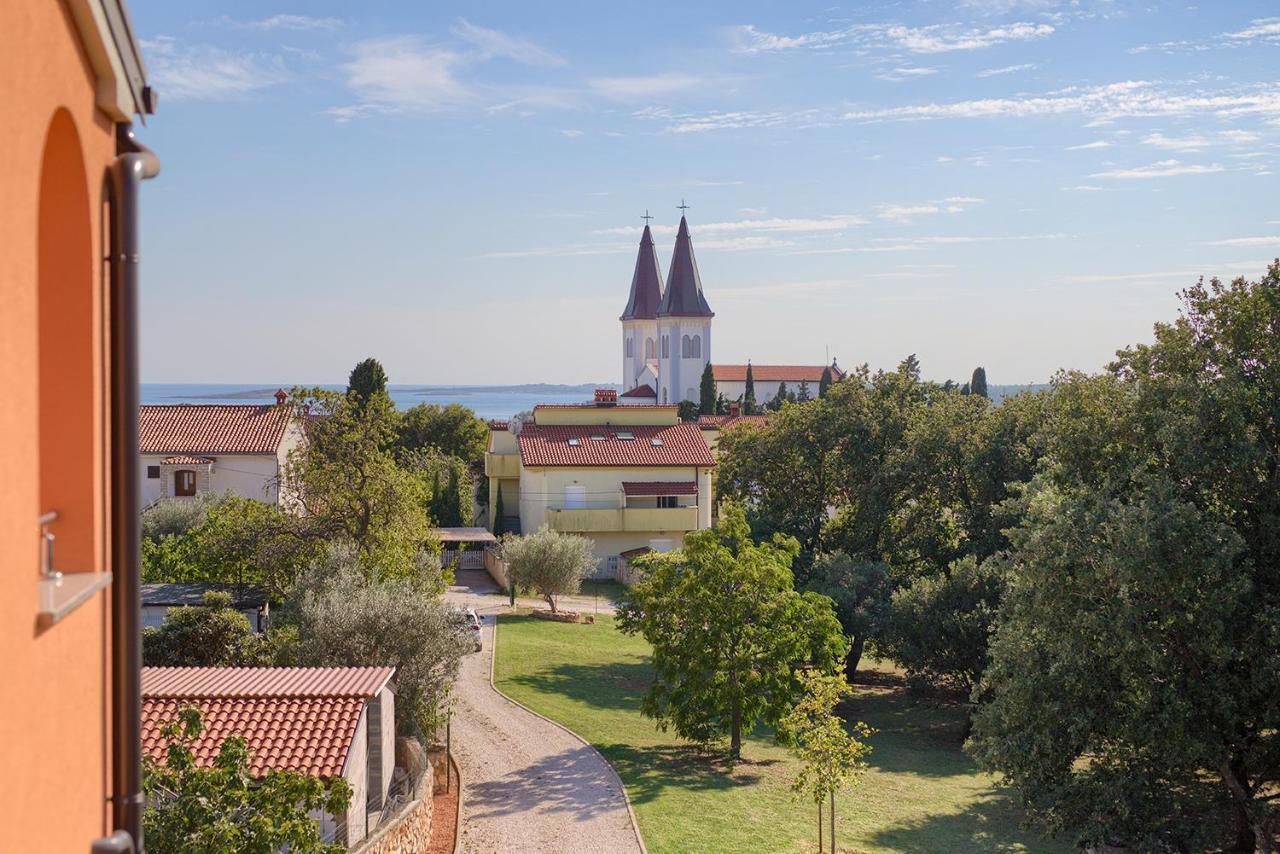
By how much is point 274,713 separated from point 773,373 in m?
144

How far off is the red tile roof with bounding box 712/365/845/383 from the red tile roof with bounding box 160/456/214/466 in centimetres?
10434

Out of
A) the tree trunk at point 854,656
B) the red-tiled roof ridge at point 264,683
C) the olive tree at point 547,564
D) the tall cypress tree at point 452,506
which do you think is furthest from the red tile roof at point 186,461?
the red-tiled roof ridge at point 264,683

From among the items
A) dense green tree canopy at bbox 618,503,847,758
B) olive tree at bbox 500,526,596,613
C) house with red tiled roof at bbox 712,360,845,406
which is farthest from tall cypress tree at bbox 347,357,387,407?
house with red tiled roof at bbox 712,360,845,406

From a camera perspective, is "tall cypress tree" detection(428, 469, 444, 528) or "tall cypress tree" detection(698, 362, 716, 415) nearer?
"tall cypress tree" detection(428, 469, 444, 528)

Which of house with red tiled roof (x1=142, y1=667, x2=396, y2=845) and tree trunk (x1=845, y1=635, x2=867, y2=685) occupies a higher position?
house with red tiled roof (x1=142, y1=667, x2=396, y2=845)

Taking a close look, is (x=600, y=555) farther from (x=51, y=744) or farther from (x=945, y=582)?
(x=51, y=744)

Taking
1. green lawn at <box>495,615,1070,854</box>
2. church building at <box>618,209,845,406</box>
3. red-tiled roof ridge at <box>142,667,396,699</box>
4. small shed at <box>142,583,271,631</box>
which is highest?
church building at <box>618,209,845,406</box>

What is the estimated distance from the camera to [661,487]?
53.2 meters

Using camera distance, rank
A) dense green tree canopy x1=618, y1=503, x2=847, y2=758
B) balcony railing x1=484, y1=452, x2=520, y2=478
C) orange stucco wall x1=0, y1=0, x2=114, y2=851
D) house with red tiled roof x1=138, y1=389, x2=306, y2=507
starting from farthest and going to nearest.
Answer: balcony railing x1=484, y1=452, x2=520, y2=478 < house with red tiled roof x1=138, y1=389, x2=306, y2=507 < dense green tree canopy x1=618, y1=503, x2=847, y2=758 < orange stucco wall x1=0, y1=0, x2=114, y2=851

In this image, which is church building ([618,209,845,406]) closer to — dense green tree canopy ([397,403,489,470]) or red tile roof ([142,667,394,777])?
dense green tree canopy ([397,403,489,470])

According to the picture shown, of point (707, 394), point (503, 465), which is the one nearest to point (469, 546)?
point (503, 465)

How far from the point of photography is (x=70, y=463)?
4.36 meters

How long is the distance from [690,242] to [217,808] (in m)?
116

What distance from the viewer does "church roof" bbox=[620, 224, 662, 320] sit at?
132 metres
